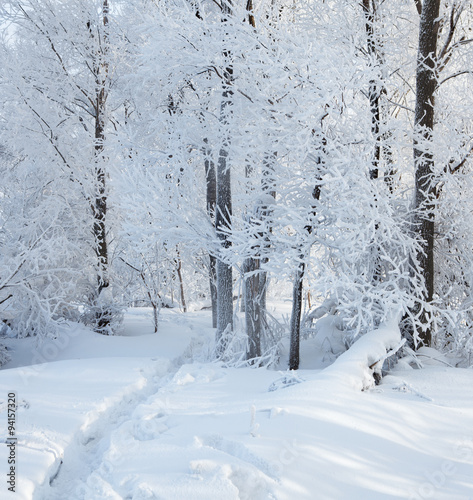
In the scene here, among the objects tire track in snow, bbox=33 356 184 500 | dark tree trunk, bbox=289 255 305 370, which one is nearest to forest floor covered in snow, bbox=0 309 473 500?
tire track in snow, bbox=33 356 184 500

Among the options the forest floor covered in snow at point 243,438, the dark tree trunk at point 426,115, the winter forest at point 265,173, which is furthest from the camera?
the dark tree trunk at point 426,115

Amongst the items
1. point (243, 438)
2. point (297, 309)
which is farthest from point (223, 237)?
point (243, 438)

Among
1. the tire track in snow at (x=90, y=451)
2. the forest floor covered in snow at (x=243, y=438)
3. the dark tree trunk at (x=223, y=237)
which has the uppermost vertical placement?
the dark tree trunk at (x=223, y=237)

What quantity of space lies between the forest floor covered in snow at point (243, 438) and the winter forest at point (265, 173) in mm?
76

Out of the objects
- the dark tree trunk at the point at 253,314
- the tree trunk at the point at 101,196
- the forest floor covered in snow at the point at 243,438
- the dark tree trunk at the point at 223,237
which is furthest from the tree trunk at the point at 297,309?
the tree trunk at the point at 101,196

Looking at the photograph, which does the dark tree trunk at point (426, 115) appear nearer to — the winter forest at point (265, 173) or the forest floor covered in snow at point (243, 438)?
the winter forest at point (265, 173)

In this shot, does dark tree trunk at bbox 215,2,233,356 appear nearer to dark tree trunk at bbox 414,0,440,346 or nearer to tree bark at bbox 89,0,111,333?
dark tree trunk at bbox 414,0,440,346

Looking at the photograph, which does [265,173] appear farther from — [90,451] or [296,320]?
[90,451]

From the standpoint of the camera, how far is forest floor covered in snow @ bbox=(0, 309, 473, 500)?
285 centimetres

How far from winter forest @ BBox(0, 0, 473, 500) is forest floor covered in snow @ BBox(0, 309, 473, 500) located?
76 millimetres

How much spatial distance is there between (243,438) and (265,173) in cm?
388

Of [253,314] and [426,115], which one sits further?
[253,314]

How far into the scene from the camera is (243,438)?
3.26 meters

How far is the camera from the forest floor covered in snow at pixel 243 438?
2.85 m
